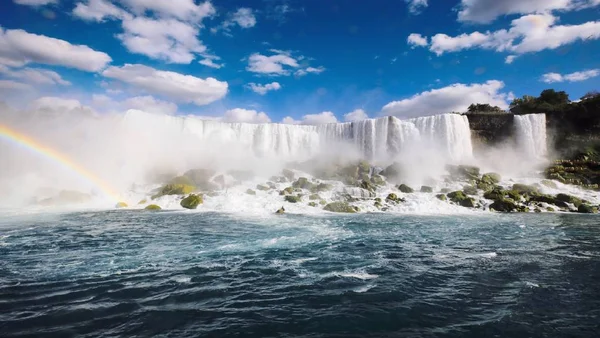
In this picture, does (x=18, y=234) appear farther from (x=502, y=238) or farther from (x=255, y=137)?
(x=255, y=137)

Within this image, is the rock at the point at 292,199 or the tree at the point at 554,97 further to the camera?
the tree at the point at 554,97

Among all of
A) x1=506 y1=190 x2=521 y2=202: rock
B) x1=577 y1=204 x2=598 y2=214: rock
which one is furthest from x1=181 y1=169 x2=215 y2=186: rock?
x1=577 y1=204 x2=598 y2=214: rock

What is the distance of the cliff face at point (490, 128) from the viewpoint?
155 feet

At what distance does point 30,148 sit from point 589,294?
59577 millimetres

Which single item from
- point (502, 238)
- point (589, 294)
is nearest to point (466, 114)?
point (502, 238)

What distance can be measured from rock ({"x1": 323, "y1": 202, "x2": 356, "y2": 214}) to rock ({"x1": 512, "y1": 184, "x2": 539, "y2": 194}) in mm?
17902

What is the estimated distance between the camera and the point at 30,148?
45812mm

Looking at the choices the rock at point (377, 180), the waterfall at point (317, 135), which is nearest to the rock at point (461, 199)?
the rock at point (377, 180)

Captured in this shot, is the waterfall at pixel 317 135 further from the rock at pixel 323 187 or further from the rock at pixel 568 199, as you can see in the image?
the rock at pixel 568 199

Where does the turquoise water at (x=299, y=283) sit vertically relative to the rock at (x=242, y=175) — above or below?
below

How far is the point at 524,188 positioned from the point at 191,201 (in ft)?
108

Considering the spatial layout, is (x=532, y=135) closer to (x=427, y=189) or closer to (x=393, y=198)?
(x=427, y=189)

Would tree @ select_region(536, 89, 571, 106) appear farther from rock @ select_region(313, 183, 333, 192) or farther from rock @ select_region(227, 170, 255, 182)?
rock @ select_region(227, 170, 255, 182)

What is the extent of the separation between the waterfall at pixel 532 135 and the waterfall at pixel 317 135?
22.3 ft
